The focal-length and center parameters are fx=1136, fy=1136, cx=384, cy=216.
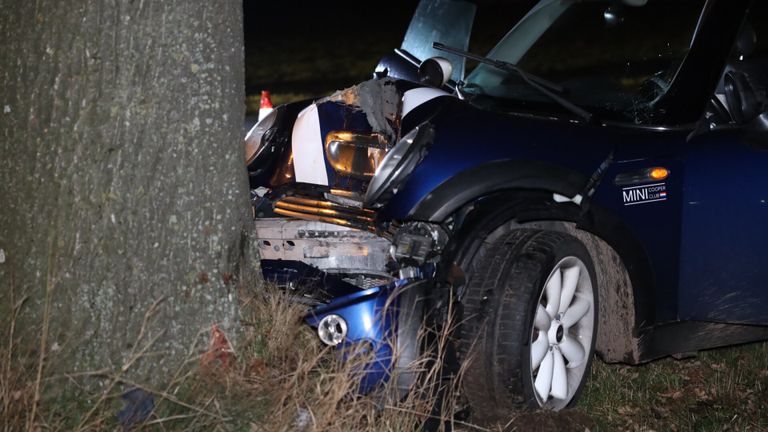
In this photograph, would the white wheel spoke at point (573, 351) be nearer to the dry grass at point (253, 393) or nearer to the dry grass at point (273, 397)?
the dry grass at point (273, 397)

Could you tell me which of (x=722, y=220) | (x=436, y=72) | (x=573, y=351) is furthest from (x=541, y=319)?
(x=436, y=72)

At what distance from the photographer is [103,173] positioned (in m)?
3.91

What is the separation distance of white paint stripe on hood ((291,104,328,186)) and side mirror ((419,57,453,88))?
2.43 feet

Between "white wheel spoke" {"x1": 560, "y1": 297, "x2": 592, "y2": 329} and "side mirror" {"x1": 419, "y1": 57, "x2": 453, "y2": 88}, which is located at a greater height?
"side mirror" {"x1": 419, "y1": 57, "x2": 453, "y2": 88}

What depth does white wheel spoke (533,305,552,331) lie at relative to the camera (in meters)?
4.61

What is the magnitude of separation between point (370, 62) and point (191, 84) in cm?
1432

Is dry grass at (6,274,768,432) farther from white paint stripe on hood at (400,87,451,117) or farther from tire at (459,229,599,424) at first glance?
white paint stripe on hood at (400,87,451,117)

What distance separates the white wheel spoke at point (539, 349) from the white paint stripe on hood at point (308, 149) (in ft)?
4.05

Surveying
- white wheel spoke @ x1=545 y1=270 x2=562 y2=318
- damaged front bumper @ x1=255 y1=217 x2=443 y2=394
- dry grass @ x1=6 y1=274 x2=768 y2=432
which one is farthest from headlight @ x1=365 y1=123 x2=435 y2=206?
white wheel spoke @ x1=545 y1=270 x2=562 y2=318

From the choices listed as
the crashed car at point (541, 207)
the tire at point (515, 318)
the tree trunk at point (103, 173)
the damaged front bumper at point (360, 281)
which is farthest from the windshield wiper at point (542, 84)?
the tree trunk at point (103, 173)

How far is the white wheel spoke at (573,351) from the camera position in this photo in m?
4.85

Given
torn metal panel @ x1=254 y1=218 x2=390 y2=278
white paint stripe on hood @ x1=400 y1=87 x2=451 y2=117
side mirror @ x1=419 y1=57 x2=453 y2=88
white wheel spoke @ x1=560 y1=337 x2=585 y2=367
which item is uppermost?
side mirror @ x1=419 y1=57 x2=453 y2=88

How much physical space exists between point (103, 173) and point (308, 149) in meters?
1.52

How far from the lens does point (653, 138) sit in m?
4.95
